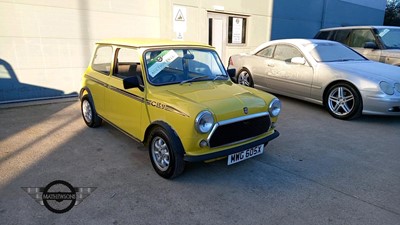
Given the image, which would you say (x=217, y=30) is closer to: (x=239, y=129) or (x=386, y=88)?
(x=386, y=88)

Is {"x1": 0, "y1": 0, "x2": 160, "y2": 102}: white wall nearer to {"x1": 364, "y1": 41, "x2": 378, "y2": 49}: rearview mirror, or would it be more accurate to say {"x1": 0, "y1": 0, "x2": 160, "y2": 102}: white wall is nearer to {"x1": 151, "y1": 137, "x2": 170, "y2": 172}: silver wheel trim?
{"x1": 151, "y1": 137, "x2": 170, "y2": 172}: silver wheel trim

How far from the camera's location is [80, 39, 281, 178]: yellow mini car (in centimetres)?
314

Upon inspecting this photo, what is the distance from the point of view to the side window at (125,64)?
4227 millimetres

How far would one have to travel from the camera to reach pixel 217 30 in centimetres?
1000

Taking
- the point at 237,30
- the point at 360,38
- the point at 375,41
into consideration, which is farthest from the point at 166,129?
the point at 237,30

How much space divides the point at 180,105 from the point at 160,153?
703mm

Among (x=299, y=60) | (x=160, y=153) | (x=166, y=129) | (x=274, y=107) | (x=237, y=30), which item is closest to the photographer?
(x=166, y=129)

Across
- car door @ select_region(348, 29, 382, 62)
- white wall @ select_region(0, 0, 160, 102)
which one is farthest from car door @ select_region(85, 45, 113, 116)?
car door @ select_region(348, 29, 382, 62)

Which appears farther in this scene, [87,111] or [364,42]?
[364,42]

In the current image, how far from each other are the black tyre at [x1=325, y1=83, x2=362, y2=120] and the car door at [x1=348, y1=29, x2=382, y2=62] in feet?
10.2

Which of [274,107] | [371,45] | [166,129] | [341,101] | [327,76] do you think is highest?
[371,45]

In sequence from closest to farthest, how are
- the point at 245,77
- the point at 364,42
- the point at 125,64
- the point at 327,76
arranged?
the point at 125,64 < the point at 327,76 < the point at 245,77 < the point at 364,42

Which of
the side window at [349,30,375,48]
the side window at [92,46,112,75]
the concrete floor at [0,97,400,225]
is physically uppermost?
the side window at [349,30,375,48]

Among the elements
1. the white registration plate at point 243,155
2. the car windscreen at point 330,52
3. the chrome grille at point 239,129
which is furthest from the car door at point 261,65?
the white registration plate at point 243,155
